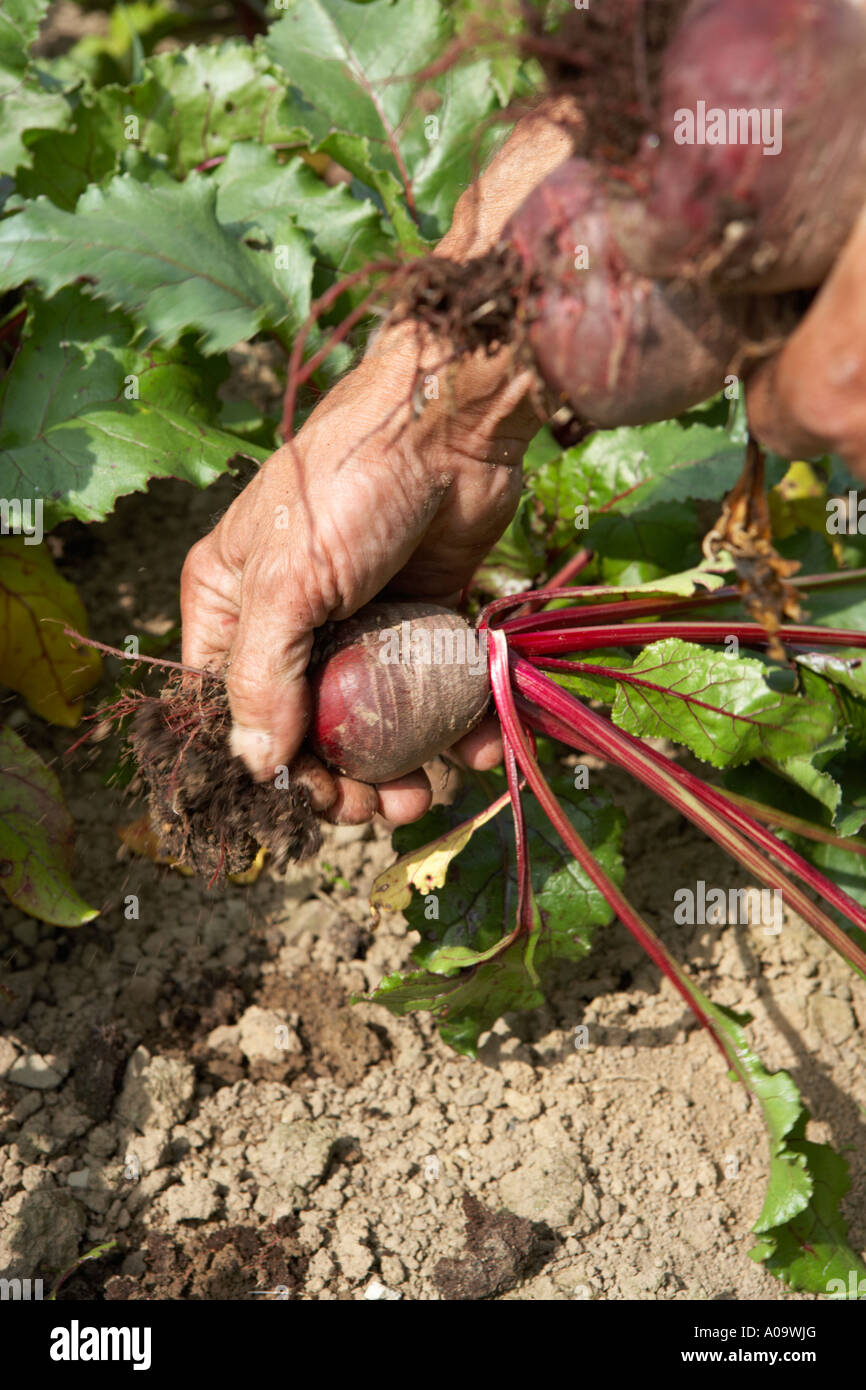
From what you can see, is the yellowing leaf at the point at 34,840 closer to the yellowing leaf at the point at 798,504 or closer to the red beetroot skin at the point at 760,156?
the red beetroot skin at the point at 760,156

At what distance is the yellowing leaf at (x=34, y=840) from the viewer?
2881 millimetres

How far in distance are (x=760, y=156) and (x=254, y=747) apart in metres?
1.65

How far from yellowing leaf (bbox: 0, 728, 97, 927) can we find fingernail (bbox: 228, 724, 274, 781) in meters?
0.69

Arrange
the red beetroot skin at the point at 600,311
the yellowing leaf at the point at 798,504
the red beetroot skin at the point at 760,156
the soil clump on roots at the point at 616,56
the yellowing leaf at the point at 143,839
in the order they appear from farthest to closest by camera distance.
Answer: the yellowing leaf at the point at 798,504
the yellowing leaf at the point at 143,839
the red beetroot skin at the point at 600,311
the soil clump on roots at the point at 616,56
the red beetroot skin at the point at 760,156

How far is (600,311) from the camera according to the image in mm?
1757

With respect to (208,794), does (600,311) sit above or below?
above

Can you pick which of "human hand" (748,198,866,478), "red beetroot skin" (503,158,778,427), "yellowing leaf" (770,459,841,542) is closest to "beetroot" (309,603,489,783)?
"red beetroot skin" (503,158,778,427)

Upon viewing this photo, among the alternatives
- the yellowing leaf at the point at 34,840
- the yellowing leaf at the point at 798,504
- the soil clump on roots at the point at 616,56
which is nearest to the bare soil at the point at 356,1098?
the yellowing leaf at the point at 34,840

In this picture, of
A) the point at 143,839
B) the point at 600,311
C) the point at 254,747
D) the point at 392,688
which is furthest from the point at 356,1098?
the point at 600,311

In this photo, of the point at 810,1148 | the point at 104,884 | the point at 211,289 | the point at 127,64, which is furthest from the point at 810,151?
the point at 127,64

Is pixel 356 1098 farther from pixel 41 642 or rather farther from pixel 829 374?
pixel 829 374

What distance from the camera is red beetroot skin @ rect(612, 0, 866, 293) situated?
4.81 feet

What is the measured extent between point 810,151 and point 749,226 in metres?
0.12

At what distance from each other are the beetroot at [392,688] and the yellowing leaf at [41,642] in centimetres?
96
